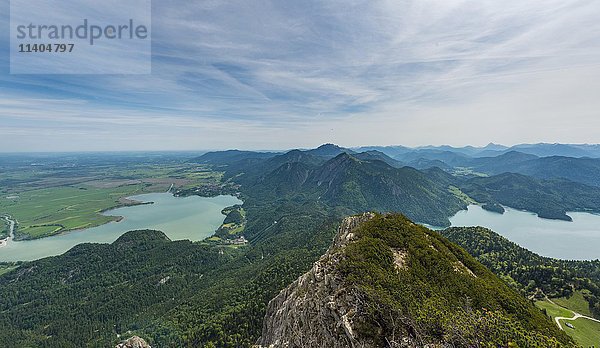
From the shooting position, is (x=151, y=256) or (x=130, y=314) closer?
(x=130, y=314)

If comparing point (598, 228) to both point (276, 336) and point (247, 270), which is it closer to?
point (247, 270)

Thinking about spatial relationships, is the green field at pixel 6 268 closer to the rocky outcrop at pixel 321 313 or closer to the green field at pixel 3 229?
the green field at pixel 3 229

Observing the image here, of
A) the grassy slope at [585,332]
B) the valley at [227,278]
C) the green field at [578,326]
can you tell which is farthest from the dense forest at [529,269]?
the grassy slope at [585,332]

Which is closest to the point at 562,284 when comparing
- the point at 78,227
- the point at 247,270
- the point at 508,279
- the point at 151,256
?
the point at 508,279

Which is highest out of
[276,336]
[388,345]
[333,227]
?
[388,345]

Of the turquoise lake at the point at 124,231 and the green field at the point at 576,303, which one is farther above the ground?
the green field at the point at 576,303

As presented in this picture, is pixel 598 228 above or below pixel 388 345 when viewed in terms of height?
below

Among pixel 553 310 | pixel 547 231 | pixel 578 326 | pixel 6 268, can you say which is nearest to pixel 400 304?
pixel 578 326
